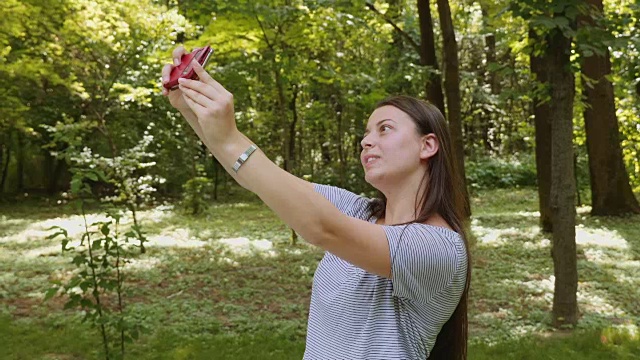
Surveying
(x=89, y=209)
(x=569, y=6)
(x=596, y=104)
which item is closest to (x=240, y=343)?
(x=569, y=6)

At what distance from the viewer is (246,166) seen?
109 centimetres

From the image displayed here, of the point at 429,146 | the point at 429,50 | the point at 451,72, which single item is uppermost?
the point at 429,50

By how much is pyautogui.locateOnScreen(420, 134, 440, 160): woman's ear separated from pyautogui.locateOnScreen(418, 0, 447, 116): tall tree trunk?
28.7 feet

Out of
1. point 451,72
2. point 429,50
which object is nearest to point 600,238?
point 451,72

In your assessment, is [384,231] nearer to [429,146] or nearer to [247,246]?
[429,146]

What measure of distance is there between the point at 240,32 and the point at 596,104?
658 cm

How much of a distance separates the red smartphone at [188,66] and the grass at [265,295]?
134 inches

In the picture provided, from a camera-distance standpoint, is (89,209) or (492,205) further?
(89,209)

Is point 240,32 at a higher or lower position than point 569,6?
higher

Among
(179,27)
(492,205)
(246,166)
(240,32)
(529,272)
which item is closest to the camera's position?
(246,166)

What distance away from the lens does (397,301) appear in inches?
51.3

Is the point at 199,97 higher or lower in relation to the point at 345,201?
higher

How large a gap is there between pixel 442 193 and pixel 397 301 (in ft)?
0.85

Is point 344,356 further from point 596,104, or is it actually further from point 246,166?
point 596,104
